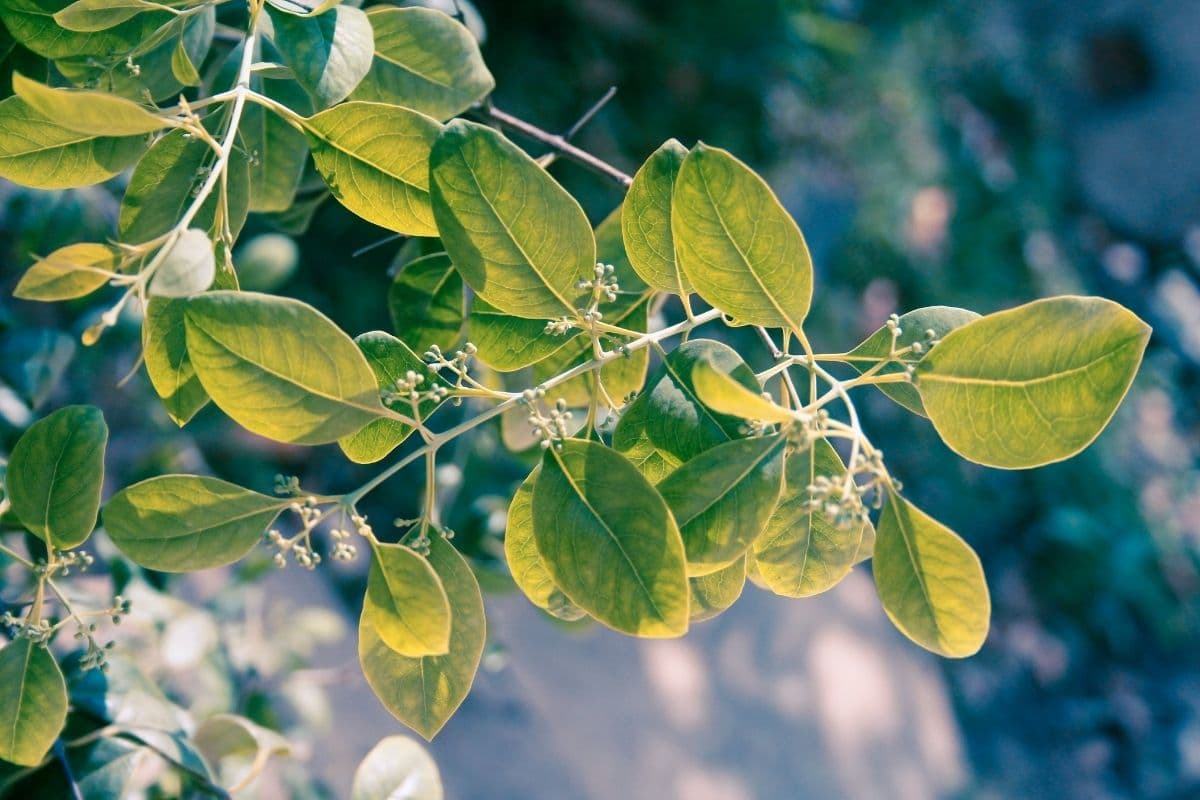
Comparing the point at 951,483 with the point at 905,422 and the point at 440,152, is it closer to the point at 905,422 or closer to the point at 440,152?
the point at 905,422

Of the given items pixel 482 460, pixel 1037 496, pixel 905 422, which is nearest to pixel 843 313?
pixel 905 422

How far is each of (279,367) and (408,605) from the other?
12 centimetres

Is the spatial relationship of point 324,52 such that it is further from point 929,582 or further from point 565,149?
point 929,582

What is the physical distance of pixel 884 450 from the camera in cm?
262

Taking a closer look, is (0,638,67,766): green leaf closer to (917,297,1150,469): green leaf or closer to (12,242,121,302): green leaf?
(12,242,121,302): green leaf

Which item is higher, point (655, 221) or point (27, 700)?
point (655, 221)

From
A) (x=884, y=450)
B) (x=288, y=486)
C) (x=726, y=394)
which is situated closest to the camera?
(x=726, y=394)

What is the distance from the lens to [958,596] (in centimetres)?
41

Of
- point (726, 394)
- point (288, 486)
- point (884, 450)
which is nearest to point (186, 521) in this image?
Result: point (288, 486)

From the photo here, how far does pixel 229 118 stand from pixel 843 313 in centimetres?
244

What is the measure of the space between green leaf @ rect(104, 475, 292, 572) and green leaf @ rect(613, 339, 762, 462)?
0.58ft

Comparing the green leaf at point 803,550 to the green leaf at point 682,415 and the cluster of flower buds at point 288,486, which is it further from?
the cluster of flower buds at point 288,486

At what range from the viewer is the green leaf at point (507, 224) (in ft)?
1.31

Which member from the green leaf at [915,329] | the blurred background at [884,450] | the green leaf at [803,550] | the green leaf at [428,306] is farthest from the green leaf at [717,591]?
the blurred background at [884,450]
